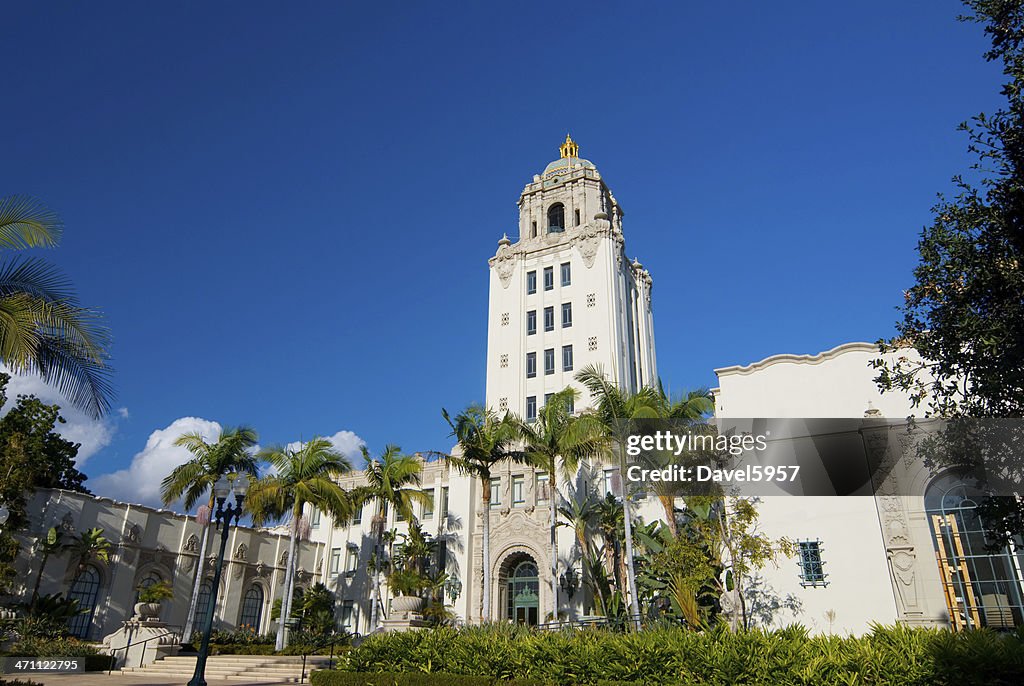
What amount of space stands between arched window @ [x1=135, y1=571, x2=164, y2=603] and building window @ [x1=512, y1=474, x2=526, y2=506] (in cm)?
1839

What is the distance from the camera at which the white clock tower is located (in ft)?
135

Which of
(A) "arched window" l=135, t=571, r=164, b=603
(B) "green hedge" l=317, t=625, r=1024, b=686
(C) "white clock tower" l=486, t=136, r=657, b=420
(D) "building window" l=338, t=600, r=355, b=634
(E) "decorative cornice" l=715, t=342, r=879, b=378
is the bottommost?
(B) "green hedge" l=317, t=625, r=1024, b=686

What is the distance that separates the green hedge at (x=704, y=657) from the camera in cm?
1158

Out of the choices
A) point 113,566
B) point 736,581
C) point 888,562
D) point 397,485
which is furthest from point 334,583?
point 888,562

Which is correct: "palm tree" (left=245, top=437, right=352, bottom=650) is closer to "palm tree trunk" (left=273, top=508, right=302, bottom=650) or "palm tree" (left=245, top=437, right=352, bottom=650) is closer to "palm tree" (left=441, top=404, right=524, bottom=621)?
"palm tree trunk" (left=273, top=508, right=302, bottom=650)

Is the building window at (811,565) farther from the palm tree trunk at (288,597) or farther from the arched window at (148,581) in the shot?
the arched window at (148,581)

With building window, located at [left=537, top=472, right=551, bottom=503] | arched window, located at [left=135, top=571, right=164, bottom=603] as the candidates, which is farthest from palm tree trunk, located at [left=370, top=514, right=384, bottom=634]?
arched window, located at [left=135, top=571, right=164, bottom=603]

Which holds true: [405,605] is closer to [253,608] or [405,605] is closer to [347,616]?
[347,616]

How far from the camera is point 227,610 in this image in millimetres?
37000

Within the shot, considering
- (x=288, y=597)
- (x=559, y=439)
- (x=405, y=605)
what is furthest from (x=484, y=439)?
(x=288, y=597)

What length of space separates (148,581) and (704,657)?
30504 mm

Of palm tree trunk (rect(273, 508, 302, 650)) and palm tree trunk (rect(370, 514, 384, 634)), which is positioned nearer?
palm tree trunk (rect(273, 508, 302, 650))

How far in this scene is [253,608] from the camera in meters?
39.0

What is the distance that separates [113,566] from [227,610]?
7341mm
